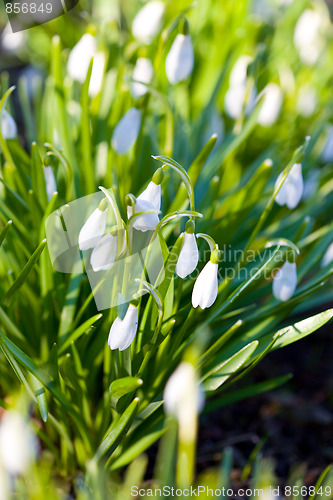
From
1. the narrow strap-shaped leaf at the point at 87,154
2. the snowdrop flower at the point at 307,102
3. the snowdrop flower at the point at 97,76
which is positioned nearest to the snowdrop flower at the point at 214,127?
the snowdrop flower at the point at 307,102

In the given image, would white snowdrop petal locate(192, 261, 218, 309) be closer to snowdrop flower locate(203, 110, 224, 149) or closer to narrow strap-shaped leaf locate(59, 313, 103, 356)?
narrow strap-shaped leaf locate(59, 313, 103, 356)

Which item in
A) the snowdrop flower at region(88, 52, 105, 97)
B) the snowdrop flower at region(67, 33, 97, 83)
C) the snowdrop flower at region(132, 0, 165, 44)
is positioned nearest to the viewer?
the snowdrop flower at region(67, 33, 97, 83)

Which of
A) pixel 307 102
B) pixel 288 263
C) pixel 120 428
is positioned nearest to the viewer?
pixel 120 428

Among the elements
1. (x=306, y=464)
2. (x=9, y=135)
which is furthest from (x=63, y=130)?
(x=306, y=464)

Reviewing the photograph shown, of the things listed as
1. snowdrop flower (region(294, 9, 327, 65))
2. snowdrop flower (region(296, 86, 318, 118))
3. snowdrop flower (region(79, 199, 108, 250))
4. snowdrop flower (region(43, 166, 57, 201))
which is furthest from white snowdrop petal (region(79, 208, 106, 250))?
snowdrop flower (region(294, 9, 327, 65))

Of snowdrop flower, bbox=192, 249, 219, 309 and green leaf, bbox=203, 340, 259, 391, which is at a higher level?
snowdrop flower, bbox=192, 249, 219, 309

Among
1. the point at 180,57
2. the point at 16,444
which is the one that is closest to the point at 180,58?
the point at 180,57

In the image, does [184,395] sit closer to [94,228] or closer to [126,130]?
[94,228]
